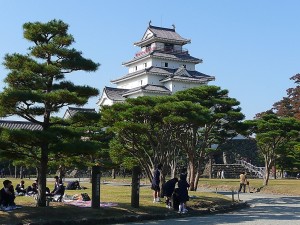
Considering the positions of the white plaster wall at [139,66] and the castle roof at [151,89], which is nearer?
the castle roof at [151,89]

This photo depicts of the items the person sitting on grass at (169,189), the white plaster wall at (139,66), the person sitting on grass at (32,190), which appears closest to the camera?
the person sitting on grass at (169,189)

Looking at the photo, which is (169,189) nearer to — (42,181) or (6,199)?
(42,181)

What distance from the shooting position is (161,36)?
56.2 metres

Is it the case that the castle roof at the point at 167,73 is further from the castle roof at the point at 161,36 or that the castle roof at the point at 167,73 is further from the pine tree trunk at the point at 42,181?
the pine tree trunk at the point at 42,181

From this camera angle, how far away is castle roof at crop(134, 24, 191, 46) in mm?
55781

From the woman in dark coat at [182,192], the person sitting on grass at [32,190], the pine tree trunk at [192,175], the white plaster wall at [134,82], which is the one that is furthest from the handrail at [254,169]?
the woman in dark coat at [182,192]

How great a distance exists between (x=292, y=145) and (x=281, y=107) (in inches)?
1231

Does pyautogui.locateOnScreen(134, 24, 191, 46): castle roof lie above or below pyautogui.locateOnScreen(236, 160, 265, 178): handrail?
above

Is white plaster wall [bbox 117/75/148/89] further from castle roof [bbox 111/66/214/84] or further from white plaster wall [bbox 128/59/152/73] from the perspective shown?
white plaster wall [bbox 128/59/152/73]

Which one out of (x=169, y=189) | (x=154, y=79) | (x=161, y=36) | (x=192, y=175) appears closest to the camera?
(x=169, y=189)

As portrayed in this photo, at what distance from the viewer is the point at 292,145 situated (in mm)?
38781

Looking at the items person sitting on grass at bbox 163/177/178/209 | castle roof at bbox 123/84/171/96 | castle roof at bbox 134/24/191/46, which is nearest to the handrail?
castle roof at bbox 123/84/171/96

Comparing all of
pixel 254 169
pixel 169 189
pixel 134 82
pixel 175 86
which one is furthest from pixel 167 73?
pixel 169 189

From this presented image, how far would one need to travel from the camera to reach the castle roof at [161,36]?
55781 millimetres
